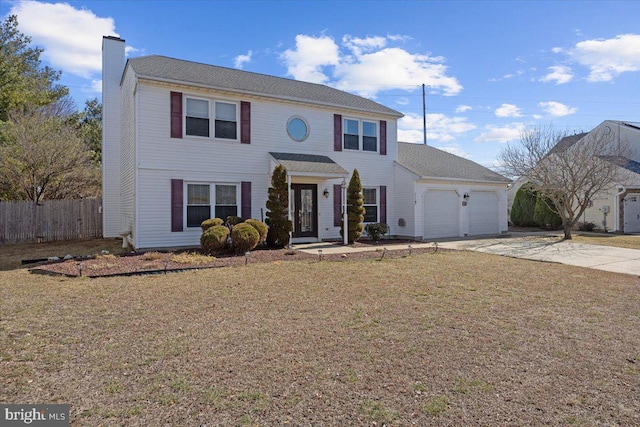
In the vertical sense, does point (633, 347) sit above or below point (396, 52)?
below

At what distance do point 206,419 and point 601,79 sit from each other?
21.1m

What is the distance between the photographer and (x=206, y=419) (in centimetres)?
278

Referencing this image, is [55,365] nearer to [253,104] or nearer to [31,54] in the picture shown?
[253,104]

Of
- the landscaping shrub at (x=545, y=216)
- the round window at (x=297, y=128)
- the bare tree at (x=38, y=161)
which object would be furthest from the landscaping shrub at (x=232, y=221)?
the landscaping shrub at (x=545, y=216)

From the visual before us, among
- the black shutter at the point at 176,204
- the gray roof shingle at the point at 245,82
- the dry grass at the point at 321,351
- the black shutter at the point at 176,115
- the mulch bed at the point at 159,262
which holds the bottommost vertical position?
the dry grass at the point at 321,351

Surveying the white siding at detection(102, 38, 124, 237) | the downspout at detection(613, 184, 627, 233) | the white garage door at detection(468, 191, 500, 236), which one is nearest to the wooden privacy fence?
the white siding at detection(102, 38, 124, 237)

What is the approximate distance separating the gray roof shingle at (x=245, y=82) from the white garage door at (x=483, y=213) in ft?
18.7

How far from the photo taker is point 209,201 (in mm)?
12656

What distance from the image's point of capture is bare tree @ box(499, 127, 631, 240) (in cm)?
1641

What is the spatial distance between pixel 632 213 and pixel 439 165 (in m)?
12.6

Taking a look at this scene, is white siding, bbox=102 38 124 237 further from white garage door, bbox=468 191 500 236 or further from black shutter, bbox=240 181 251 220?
white garage door, bbox=468 191 500 236

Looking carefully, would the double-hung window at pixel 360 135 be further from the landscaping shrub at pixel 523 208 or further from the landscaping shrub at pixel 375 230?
the landscaping shrub at pixel 523 208

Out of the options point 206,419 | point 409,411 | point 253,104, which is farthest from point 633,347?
point 253,104

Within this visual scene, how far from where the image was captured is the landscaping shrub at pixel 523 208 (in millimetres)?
24281
